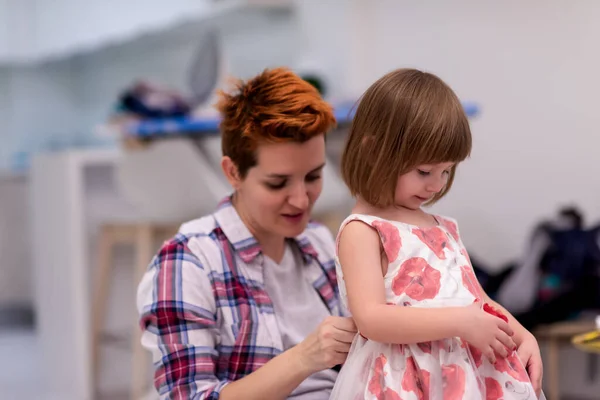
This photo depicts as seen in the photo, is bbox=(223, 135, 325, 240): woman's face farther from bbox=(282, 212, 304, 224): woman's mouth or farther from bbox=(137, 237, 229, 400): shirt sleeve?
bbox=(137, 237, 229, 400): shirt sleeve

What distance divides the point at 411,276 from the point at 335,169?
1738 mm

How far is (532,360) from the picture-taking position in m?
1.16

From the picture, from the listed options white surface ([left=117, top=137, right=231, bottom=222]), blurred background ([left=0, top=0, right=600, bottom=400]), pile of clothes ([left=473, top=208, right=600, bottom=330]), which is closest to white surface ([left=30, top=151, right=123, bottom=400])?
blurred background ([left=0, top=0, right=600, bottom=400])

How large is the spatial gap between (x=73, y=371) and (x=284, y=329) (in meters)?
2.30

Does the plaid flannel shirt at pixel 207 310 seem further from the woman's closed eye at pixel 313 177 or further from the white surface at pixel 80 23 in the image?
the white surface at pixel 80 23

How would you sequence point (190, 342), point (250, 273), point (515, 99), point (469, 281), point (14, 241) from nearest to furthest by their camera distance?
1. point (469, 281)
2. point (190, 342)
3. point (250, 273)
4. point (515, 99)
5. point (14, 241)

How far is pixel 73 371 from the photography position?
3447 millimetres

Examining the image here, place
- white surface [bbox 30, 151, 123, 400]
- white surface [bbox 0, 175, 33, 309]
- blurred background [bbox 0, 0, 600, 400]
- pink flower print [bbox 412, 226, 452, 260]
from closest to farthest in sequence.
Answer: pink flower print [bbox 412, 226, 452, 260] → blurred background [bbox 0, 0, 600, 400] → white surface [bbox 30, 151, 123, 400] → white surface [bbox 0, 175, 33, 309]

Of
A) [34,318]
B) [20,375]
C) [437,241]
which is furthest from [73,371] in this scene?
[437,241]

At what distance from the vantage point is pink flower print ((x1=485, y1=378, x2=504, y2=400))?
1093mm

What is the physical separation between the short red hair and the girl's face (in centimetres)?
30

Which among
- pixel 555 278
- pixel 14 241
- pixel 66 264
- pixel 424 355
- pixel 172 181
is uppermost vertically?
pixel 424 355

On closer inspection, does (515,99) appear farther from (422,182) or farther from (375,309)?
(375,309)

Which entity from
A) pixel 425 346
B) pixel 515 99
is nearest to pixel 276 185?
pixel 425 346
